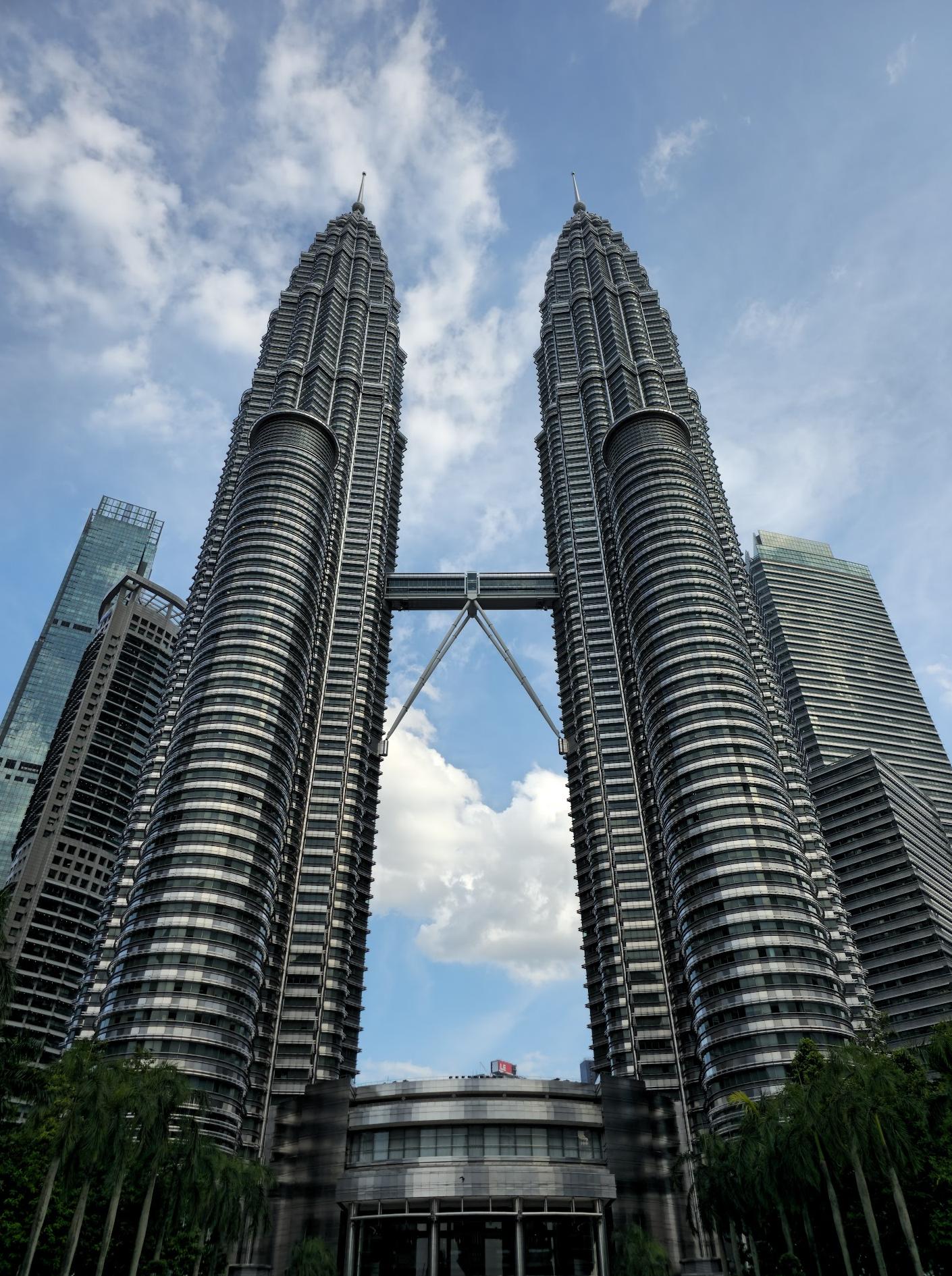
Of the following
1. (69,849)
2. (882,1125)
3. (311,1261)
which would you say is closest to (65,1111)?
(311,1261)

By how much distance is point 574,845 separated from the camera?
5886 inches

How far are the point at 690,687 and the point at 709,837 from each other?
24139mm

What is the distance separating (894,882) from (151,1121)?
156 meters

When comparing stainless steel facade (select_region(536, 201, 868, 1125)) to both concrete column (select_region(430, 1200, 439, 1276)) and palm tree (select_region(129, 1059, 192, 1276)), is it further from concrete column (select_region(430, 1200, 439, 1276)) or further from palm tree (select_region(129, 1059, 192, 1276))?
palm tree (select_region(129, 1059, 192, 1276))

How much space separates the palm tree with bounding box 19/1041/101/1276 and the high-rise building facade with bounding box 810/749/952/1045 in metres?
138

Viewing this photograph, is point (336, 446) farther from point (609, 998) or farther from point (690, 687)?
point (609, 998)

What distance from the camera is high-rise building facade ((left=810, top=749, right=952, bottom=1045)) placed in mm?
157125

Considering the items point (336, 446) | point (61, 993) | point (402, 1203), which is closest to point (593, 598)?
point (336, 446)

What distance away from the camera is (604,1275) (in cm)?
8588

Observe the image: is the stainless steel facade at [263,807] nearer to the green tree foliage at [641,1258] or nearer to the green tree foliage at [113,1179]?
the green tree foliage at [113,1179]

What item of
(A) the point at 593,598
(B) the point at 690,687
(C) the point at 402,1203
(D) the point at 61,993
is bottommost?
(C) the point at 402,1203

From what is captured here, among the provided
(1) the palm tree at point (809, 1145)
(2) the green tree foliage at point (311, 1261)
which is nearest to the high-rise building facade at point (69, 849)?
(2) the green tree foliage at point (311, 1261)

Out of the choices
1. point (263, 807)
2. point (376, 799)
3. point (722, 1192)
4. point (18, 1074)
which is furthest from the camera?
point (376, 799)

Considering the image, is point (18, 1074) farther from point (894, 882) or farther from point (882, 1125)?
point (894, 882)
